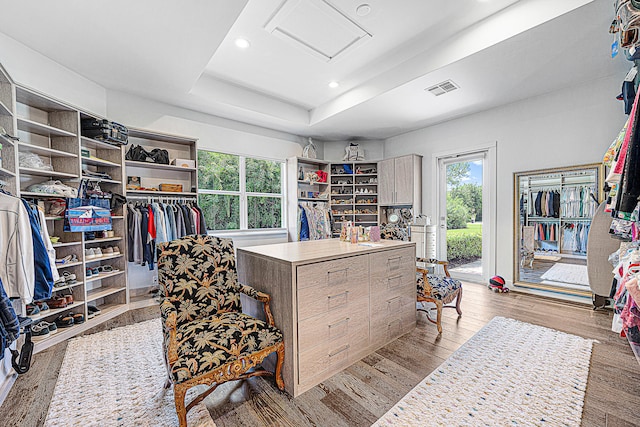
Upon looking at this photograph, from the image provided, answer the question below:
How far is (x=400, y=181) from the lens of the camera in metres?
5.15

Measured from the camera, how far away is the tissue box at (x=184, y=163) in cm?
376

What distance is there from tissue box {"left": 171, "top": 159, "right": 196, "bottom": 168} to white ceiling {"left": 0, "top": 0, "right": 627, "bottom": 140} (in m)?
0.84

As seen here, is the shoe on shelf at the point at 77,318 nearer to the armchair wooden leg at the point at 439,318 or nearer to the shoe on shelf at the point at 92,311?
the shoe on shelf at the point at 92,311

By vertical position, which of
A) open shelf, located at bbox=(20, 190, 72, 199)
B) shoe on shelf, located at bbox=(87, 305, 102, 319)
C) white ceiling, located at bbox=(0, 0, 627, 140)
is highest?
white ceiling, located at bbox=(0, 0, 627, 140)

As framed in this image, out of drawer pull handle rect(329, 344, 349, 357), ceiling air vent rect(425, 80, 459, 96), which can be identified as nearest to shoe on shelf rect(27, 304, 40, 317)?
drawer pull handle rect(329, 344, 349, 357)

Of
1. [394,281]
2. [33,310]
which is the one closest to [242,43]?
[394,281]

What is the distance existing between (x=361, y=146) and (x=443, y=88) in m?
2.58

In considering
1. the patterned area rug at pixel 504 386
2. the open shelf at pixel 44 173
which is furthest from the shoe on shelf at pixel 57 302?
the patterned area rug at pixel 504 386

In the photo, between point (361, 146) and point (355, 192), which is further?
point (361, 146)

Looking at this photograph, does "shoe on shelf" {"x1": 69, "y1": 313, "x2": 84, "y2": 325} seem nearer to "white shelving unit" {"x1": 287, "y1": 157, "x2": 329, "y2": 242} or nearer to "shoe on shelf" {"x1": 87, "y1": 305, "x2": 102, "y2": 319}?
"shoe on shelf" {"x1": 87, "y1": 305, "x2": 102, "y2": 319}

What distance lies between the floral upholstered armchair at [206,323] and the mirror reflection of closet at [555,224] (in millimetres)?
3913

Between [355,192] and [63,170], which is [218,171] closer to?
[63,170]

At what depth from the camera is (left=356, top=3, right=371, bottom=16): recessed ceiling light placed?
240cm

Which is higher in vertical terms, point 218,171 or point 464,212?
point 218,171
